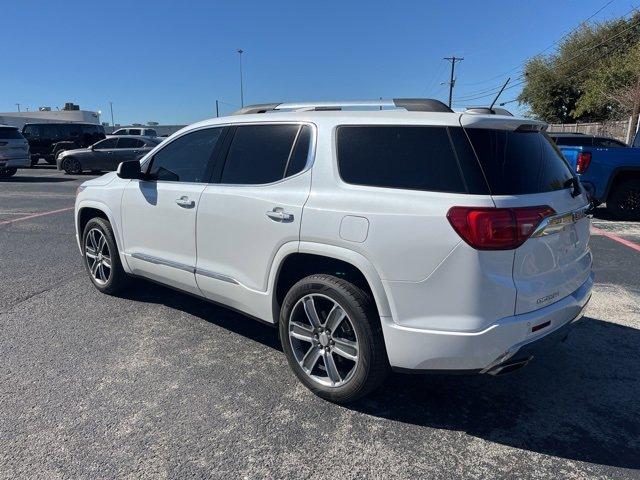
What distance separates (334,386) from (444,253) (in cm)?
116

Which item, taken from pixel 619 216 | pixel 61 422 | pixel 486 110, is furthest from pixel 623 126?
pixel 61 422

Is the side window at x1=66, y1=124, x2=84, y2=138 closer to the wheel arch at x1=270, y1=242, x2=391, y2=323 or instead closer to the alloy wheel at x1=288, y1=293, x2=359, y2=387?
the wheel arch at x1=270, y1=242, x2=391, y2=323

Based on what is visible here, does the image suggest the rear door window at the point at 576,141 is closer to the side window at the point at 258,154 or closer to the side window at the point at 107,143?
the side window at the point at 258,154

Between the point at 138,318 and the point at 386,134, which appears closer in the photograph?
the point at 386,134

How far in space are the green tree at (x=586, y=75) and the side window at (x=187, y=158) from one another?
3034cm

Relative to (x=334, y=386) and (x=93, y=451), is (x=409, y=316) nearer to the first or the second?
(x=334, y=386)

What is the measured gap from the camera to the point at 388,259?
9.00ft

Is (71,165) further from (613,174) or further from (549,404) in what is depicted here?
(549,404)

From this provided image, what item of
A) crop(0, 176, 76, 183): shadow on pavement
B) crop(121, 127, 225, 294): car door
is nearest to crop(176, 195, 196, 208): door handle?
crop(121, 127, 225, 294): car door

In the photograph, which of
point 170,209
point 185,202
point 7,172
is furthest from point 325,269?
point 7,172

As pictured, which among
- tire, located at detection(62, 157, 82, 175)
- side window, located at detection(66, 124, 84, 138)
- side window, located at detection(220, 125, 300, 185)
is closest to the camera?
side window, located at detection(220, 125, 300, 185)

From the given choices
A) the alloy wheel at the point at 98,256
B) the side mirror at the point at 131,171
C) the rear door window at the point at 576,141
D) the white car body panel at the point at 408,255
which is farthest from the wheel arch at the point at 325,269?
the rear door window at the point at 576,141

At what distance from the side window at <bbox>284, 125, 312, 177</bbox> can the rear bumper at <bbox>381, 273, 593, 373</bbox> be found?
1177mm

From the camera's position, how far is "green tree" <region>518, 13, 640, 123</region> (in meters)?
32.0
